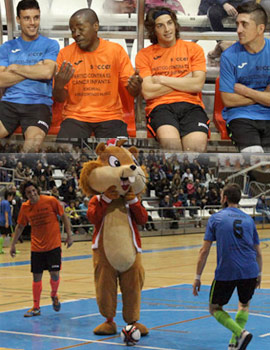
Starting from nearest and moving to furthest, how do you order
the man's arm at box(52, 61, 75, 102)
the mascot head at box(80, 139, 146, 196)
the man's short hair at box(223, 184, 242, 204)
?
1. the man's short hair at box(223, 184, 242, 204)
2. the mascot head at box(80, 139, 146, 196)
3. the man's arm at box(52, 61, 75, 102)

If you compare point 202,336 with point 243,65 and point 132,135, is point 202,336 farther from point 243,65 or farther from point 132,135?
point 243,65

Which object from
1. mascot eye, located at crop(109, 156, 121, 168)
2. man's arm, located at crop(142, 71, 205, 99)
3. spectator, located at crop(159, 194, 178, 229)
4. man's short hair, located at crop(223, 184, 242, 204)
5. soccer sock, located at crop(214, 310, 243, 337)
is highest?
man's arm, located at crop(142, 71, 205, 99)

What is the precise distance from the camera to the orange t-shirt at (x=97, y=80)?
693 cm

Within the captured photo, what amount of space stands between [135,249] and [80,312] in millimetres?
1677

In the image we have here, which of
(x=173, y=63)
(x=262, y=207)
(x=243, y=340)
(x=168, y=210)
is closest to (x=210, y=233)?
(x=243, y=340)

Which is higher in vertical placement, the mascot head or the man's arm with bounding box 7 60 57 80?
the man's arm with bounding box 7 60 57 80

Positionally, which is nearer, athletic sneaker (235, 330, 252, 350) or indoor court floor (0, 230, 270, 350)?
athletic sneaker (235, 330, 252, 350)

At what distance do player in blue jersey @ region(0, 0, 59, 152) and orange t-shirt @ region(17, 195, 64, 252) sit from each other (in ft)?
2.37

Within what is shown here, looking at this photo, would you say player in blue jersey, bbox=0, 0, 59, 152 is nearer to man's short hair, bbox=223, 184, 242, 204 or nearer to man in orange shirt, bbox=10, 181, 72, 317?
man in orange shirt, bbox=10, 181, 72, 317

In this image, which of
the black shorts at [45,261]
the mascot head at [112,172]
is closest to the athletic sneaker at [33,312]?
the black shorts at [45,261]

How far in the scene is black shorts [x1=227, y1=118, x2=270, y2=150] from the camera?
22.1 feet

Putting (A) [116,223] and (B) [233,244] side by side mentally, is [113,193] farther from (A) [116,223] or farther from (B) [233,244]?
(B) [233,244]

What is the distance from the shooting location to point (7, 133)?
6.86 m

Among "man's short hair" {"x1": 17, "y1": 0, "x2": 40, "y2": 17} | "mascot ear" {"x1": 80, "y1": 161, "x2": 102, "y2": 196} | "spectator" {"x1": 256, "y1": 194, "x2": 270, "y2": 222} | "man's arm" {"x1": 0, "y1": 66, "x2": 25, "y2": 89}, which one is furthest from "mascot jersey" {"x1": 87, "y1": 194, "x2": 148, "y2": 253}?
"spectator" {"x1": 256, "y1": 194, "x2": 270, "y2": 222}
